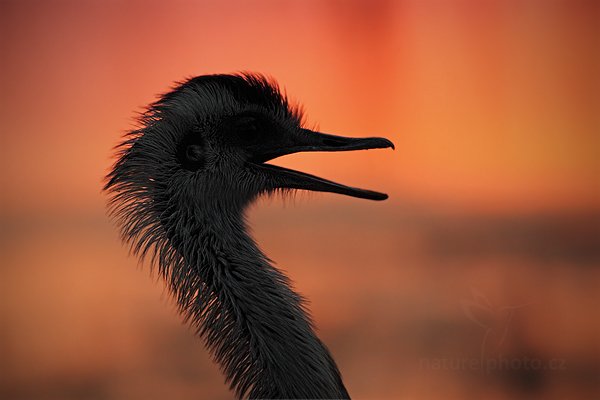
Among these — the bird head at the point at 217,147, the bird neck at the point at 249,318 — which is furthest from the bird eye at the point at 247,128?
the bird neck at the point at 249,318

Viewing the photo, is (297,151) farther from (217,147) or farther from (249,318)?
(249,318)

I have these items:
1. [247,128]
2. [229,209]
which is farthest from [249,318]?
[247,128]

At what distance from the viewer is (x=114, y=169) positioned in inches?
114

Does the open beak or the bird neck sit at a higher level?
the open beak

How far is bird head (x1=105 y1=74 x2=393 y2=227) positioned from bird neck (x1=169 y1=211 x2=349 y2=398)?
0.17m

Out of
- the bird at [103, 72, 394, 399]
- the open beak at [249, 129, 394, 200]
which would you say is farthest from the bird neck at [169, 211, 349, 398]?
the open beak at [249, 129, 394, 200]

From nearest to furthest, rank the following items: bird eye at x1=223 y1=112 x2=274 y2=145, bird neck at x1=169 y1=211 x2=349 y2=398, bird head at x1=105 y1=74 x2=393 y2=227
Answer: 1. bird neck at x1=169 y1=211 x2=349 y2=398
2. bird head at x1=105 y1=74 x2=393 y2=227
3. bird eye at x1=223 y1=112 x2=274 y2=145

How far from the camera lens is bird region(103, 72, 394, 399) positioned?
8.64 feet

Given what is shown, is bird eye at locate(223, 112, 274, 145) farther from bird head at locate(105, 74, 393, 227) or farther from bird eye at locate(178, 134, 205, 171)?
bird eye at locate(178, 134, 205, 171)

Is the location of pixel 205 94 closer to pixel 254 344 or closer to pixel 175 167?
pixel 175 167

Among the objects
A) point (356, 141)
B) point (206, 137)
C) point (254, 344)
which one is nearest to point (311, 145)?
point (356, 141)

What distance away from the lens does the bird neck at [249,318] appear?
260 centimetres

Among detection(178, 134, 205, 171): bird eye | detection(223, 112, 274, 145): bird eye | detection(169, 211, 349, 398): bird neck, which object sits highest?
detection(223, 112, 274, 145): bird eye

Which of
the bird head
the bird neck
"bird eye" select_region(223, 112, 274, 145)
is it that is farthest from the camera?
"bird eye" select_region(223, 112, 274, 145)
